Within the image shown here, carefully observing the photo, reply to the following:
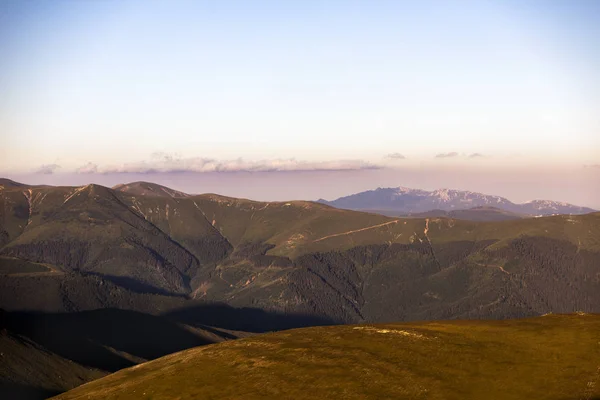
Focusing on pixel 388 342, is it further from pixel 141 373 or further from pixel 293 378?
pixel 141 373

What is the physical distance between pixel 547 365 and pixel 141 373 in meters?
94.1

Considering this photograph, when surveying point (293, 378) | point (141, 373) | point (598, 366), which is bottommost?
point (141, 373)

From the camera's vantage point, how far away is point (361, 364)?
128500 millimetres

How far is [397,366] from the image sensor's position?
413 ft

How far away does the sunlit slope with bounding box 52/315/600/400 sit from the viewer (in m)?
112

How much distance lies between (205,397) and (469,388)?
158ft

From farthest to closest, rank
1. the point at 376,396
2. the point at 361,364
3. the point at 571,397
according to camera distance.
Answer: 1. the point at 361,364
2. the point at 376,396
3. the point at 571,397

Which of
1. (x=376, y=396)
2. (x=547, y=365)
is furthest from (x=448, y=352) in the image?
(x=376, y=396)

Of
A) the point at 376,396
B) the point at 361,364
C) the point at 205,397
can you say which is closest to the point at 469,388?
the point at 376,396

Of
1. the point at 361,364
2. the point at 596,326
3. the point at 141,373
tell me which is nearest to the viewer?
the point at 361,364

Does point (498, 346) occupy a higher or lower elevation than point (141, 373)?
higher

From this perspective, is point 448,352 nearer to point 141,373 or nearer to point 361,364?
point 361,364

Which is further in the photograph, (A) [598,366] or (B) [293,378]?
(B) [293,378]

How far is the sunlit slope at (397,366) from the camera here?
366 feet
